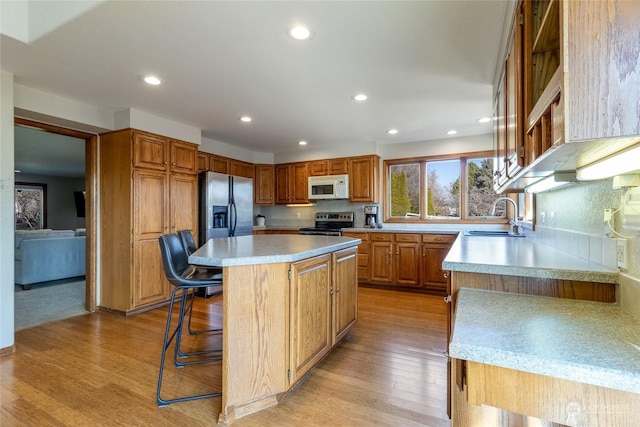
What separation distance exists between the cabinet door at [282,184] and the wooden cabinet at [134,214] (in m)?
2.21

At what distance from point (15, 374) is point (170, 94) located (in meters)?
2.57

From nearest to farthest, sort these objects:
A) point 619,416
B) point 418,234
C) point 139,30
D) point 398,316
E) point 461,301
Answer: point 619,416 → point 461,301 → point 139,30 → point 398,316 → point 418,234

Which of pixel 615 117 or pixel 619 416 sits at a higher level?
pixel 615 117

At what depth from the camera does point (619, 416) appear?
62 centimetres

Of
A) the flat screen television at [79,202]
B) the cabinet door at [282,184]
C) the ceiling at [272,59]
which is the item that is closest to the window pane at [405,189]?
the ceiling at [272,59]

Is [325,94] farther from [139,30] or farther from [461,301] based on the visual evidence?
[461,301]

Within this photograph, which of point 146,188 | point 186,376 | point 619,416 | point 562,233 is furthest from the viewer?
point 146,188

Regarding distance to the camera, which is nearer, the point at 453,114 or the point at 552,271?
the point at 552,271

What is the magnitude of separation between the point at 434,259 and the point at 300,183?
104 inches

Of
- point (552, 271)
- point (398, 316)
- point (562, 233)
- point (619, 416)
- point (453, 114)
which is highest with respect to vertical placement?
point (453, 114)

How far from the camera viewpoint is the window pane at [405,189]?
16.6ft

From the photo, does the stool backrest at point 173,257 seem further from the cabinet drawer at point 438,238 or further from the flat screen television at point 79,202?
the flat screen television at point 79,202

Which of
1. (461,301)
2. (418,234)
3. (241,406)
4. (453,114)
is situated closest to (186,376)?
(241,406)

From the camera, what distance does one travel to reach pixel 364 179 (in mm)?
5016
